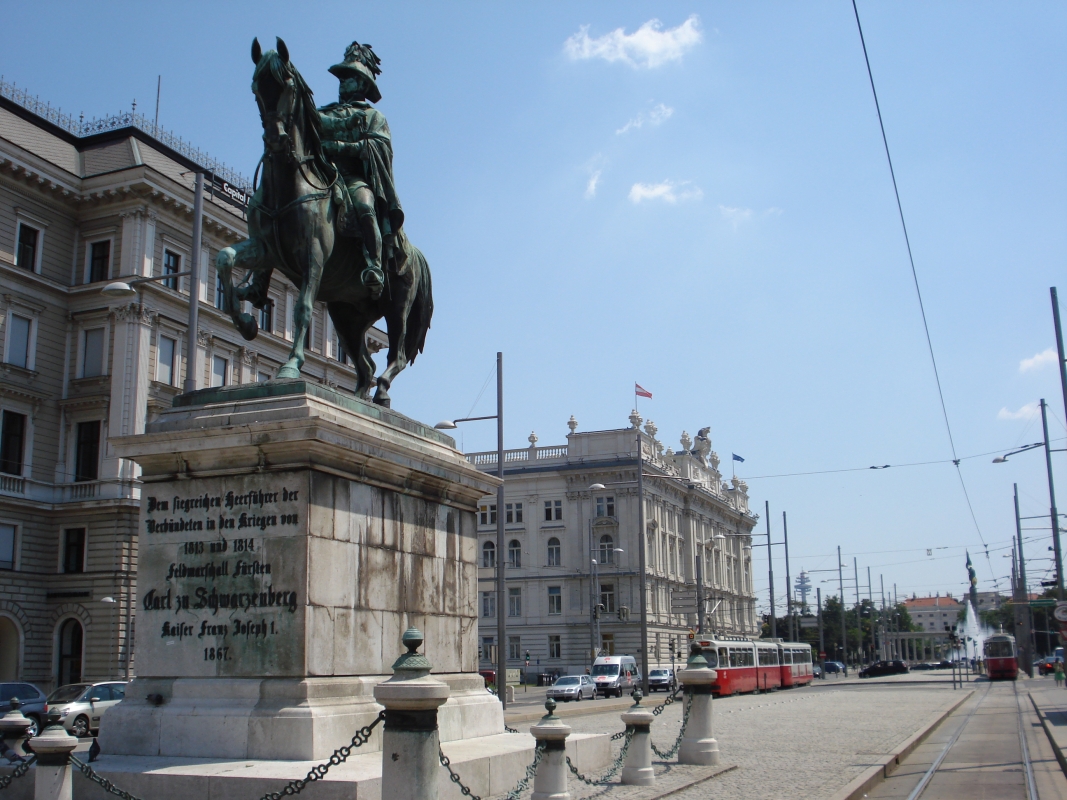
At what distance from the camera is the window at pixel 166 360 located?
41.8 metres

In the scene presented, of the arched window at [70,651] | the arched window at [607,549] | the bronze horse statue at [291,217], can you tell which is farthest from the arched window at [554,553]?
the bronze horse statue at [291,217]

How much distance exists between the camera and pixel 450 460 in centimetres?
1008

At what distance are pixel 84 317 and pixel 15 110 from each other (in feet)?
27.9

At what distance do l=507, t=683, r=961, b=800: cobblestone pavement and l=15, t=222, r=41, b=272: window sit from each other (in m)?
27.4

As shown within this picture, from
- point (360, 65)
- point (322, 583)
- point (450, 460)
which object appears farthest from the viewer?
point (360, 65)

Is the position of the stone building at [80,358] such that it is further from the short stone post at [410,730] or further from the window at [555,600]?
the window at [555,600]

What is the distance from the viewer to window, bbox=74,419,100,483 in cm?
4072

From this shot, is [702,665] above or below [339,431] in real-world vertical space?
below

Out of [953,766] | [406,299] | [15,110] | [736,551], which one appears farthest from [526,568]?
[406,299]

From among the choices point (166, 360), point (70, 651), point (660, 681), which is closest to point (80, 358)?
point (166, 360)

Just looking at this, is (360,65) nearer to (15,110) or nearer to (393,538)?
(393,538)

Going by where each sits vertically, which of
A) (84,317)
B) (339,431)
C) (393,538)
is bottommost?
(393,538)

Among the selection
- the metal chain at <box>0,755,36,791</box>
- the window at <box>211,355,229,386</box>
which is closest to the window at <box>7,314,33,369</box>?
the window at <box>211,355,229,386</box>

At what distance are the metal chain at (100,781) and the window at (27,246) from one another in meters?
36.9
